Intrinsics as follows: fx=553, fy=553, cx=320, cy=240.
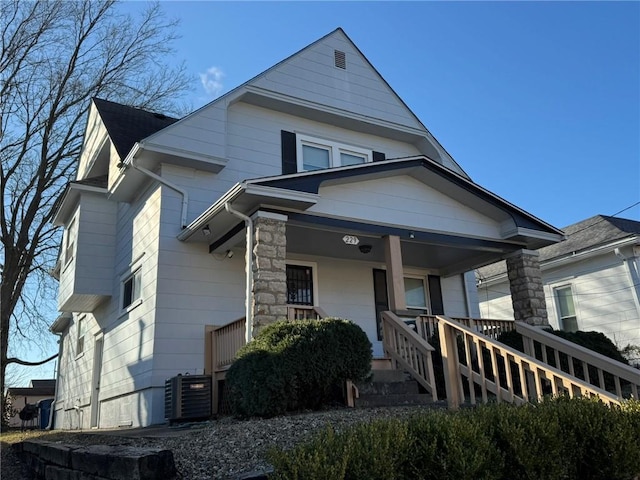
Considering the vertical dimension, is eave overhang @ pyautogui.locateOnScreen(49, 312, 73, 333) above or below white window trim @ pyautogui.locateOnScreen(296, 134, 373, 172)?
below

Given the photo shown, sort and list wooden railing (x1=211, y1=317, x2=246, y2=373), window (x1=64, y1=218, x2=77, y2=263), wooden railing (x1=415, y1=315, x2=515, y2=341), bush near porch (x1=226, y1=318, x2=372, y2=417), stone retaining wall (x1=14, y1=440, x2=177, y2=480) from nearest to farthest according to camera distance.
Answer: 1. stone retaining wall (x1=14, y1=440, x2=177, y2=480)
2. bush near porch (x1=226, y1=318, x2=372, y2=417)
3. wooden railing (x1=211, y1=317, x2=246, y2=373)
4. wooden railing (x1=415, y1=315, x2=515, y2=341)
5. window (x1=64, y1=218, x2=77, y2=263)

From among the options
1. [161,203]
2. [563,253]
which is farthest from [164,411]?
[563,253]

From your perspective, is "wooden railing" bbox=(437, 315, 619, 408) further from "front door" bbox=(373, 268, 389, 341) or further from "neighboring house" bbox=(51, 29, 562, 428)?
"front door" bbox=(373, 268, 389, 341)

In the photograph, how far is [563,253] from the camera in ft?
50.7

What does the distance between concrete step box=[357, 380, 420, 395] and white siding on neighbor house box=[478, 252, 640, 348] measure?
8376mm

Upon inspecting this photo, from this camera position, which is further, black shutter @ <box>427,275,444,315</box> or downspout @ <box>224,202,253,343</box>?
black shutter @ <box>427,275,444,315</box>

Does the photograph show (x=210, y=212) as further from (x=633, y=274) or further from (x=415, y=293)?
(x=633, y=274)

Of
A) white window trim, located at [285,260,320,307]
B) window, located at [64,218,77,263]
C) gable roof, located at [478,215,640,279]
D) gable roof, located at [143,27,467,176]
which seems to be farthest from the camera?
gable roof, located at [478,215,640,279]

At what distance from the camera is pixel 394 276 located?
30.4 feet

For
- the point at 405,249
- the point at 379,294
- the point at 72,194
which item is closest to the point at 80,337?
the point at 72,194

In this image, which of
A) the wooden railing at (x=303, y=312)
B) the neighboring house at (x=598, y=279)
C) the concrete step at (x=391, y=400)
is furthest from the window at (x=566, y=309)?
the wooden railing at (x=303, y=312)

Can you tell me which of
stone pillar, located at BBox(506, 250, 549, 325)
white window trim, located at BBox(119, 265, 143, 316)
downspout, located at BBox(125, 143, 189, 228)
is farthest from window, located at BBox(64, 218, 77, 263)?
stone pillar, located at BBox(506, 250, 549, 325)

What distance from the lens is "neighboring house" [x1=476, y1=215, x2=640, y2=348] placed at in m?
13.8

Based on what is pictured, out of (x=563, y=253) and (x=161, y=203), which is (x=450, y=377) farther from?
(x=563, y=253)
